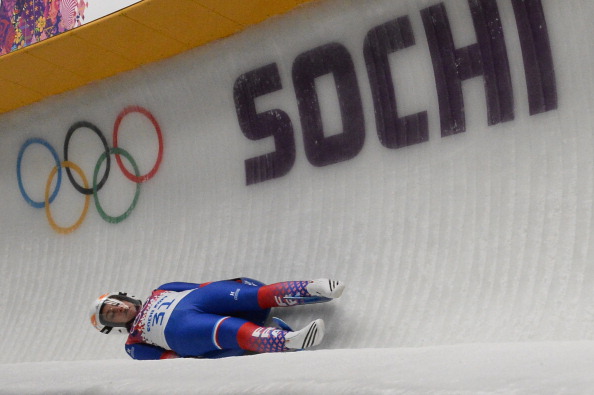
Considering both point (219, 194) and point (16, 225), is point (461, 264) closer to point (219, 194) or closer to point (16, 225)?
point (219, 194)

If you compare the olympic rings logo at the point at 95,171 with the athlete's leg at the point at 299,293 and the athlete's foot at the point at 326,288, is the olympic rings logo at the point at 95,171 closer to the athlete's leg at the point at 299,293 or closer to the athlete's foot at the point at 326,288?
the athlete's leg at the point at 299,293

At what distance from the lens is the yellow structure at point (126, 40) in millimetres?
3709

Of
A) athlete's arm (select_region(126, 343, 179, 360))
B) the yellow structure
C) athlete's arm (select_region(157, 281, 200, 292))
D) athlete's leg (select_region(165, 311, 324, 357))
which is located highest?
the yellow structure

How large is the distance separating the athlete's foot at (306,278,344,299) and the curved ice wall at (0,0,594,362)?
0.70ft

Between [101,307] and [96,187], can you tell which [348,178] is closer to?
[101,307]

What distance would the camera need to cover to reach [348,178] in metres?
3.57

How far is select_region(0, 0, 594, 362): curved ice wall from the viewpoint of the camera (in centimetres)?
285

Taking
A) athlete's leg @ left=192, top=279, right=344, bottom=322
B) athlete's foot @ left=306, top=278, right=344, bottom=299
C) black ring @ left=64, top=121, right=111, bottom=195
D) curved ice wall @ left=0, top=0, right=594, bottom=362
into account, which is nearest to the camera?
curved ice wall @ left=0, top=0, right=594, bottom=362

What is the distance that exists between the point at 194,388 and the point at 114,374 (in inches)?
14.0

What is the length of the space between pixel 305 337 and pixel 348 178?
3.08 feet

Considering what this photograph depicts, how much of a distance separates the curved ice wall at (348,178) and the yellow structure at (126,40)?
11 cm

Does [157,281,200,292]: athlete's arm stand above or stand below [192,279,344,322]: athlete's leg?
above

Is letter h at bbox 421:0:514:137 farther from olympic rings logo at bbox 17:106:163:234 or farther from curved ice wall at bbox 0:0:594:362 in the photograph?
olympic rings logo at bbox 17:106:163:234

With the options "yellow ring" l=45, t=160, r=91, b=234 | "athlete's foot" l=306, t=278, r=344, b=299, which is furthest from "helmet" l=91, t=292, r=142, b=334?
"yellow ring" l=45, t=160, r=91, b=234
